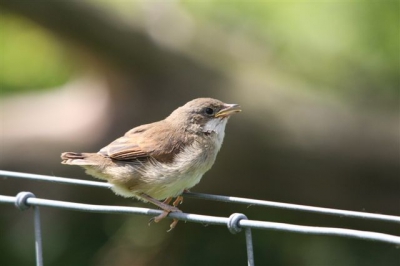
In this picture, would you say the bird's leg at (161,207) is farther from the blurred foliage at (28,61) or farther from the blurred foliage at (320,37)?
the blurred foliage at (28,61)

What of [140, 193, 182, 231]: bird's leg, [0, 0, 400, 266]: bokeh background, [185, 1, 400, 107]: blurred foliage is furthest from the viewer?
[185, 1, 400, 107]: blurred foliage

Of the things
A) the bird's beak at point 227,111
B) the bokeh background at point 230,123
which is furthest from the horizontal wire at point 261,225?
the bokeh background at point 230,123

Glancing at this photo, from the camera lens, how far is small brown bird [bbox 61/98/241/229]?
364 centimetres

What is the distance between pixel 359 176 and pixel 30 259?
3021 millimetres

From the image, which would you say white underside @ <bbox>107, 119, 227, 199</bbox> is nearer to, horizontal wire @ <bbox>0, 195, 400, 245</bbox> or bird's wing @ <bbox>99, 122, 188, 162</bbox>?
bird's wing @ <bbox>99, 122, 188, 162</bbox>

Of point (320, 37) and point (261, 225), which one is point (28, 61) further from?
point (261, 225)

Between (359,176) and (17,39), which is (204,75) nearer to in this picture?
(359,176)

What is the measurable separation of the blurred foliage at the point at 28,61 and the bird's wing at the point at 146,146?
5.32 metres

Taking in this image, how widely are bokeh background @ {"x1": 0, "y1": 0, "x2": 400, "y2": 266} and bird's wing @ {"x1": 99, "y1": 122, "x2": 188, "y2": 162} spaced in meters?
2.41

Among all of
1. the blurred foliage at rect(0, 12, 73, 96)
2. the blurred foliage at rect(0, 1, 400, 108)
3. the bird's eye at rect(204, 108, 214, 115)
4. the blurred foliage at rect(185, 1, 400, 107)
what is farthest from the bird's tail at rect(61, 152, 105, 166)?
the blurred foliage at rect(0, 12, 73, 96)

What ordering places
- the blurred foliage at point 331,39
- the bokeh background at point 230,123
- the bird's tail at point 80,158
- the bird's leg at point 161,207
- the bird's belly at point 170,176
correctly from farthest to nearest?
1. the blurred foliage at point 331,39
2. the bokeh background at point 230,123
3. the bird's tail at point 80,158
4. the bird's belly at point 170,176
5. the bird's leg at point 161,207

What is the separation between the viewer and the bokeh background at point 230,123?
6305 millimetres

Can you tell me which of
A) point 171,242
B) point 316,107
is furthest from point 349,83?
point 171,242

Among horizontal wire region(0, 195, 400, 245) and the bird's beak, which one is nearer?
horizontal wire region(0, 195, 400, 245)
